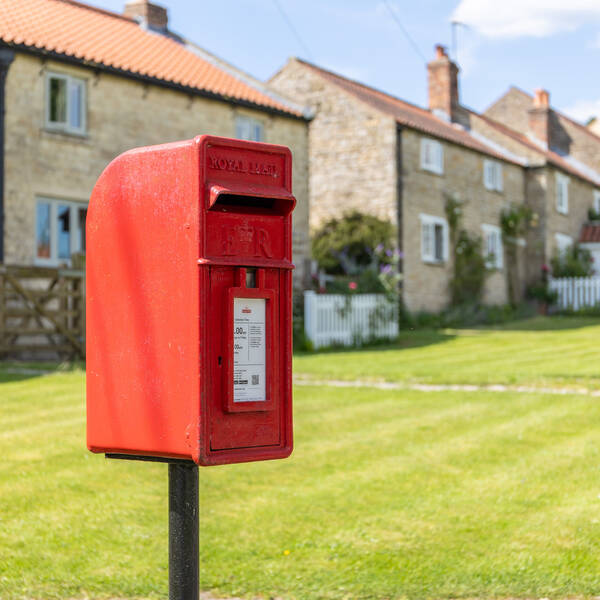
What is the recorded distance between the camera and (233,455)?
2.94 meters

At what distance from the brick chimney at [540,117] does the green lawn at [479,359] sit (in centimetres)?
1825

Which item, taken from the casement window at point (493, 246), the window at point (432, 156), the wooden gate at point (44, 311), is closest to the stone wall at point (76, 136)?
the wooden gate at point (44, 311)

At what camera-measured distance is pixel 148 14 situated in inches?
981

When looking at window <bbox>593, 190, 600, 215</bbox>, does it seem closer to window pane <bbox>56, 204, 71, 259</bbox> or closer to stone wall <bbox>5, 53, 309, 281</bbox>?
stone wall <bbox>5, 53, 309, 281</bbox>

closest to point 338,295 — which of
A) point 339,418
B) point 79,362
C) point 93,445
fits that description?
point 79,362

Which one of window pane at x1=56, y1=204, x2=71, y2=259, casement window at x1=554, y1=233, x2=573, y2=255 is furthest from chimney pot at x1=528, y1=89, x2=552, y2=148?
window pane at x1=56, y1=204, x2=71, y2=259

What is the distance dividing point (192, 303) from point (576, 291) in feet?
104

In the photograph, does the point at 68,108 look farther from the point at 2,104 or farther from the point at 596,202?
the point at 596,202

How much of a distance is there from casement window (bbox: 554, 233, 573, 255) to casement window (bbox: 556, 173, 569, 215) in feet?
3.04

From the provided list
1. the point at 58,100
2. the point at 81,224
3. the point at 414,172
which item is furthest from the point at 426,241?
the point at 58,100

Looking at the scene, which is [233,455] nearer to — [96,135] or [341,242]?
[96,135]

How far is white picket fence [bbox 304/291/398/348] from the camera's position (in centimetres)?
2083

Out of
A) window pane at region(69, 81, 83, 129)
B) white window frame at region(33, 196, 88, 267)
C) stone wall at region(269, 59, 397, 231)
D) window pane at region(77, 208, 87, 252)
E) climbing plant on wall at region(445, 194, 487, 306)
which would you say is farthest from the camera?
climbing plant on wall at region(445, 194, 487, 306)

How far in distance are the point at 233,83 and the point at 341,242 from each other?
5366 millimetres
